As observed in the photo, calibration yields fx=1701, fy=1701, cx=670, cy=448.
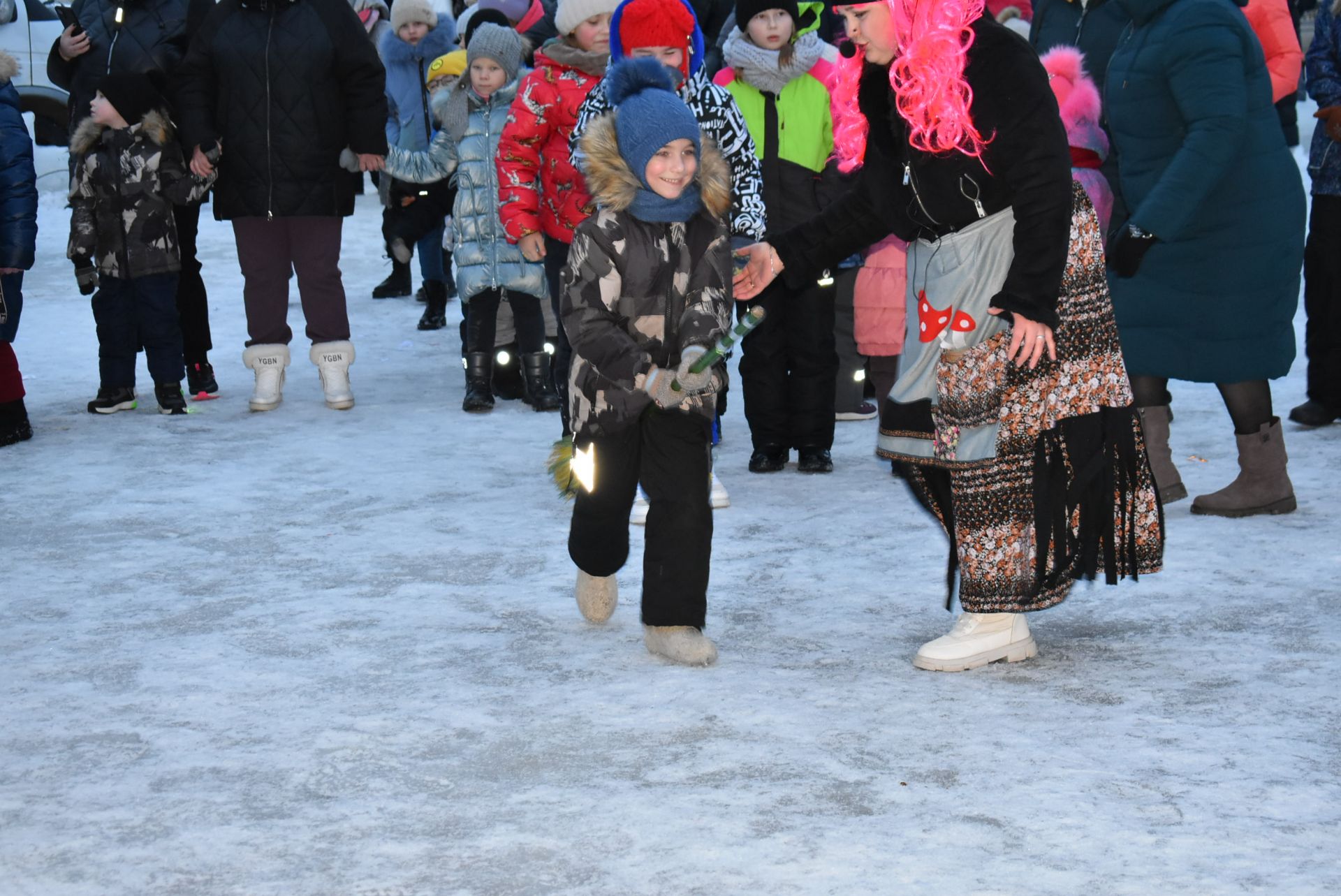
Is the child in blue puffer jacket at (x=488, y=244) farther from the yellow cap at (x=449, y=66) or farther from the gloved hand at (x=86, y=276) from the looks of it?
the gloved hand at (x=86, y=276)

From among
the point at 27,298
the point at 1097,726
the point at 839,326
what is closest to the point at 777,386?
the point at 839,326

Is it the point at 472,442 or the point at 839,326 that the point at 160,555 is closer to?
the point at 472,442

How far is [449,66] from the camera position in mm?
8836

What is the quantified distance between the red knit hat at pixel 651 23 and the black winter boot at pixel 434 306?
492cm

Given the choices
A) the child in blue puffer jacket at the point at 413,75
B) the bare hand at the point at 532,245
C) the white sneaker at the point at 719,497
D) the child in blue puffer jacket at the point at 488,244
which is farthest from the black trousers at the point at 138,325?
the white sneaker at the point at 719,497

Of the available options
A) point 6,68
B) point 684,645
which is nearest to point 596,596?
point 684,645

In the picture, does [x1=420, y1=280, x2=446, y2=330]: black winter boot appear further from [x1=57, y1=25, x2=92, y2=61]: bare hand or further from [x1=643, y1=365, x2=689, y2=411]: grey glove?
[x1=643, y1=365, x2=689, y2=411]: grey glove

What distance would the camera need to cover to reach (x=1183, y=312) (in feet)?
18.2

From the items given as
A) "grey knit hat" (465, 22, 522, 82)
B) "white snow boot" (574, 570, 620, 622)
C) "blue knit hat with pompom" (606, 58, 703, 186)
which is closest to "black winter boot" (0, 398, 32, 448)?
"grey knit hat" (465, 22, 522, 82)

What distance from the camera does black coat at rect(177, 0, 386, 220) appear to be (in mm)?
7754

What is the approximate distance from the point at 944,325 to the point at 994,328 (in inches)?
4.9

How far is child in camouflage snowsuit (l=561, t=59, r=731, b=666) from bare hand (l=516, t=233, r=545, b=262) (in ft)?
8.45

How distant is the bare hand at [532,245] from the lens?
685 centimetres

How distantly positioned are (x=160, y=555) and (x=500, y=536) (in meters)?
1.09
